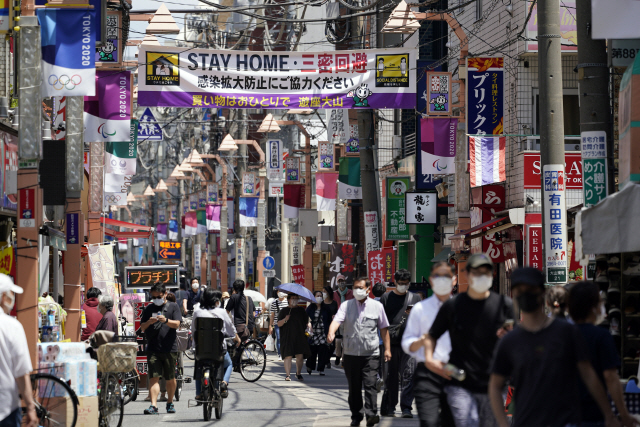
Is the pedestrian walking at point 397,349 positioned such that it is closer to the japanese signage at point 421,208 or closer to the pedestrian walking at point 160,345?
the pedestrian walking at point 160,345

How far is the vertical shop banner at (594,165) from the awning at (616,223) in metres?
0.99

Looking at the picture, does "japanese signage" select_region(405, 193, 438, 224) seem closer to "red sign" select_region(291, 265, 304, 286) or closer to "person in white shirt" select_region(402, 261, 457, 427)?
"red sign" select_region(291, 265, 304, 286)

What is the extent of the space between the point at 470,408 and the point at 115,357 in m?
6.05

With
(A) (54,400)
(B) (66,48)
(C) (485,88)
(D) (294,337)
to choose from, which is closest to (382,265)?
(D) (294,337)

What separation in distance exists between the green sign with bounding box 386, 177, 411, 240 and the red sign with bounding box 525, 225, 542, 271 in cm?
927

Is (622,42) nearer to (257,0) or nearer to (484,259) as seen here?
(484,259)

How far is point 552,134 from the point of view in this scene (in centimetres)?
1173

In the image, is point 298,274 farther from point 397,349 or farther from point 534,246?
point 397,349

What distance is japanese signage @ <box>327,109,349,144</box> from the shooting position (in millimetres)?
30797

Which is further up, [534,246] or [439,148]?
[439,148]

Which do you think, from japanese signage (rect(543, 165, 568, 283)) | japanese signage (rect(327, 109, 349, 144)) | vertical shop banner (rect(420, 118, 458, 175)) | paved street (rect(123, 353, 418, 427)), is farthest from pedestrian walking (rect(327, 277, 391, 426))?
japanese signage (rect(327, 109, 349, 144))

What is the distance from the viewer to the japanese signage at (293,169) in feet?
135

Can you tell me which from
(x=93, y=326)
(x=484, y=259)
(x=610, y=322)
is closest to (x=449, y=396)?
(x=484, y=259)

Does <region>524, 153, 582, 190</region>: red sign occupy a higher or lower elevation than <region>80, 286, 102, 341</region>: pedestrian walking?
higher
